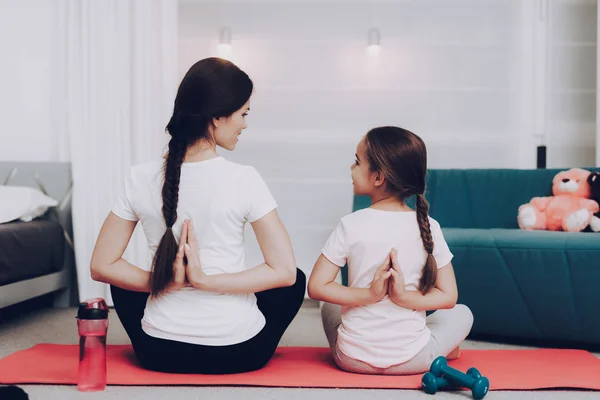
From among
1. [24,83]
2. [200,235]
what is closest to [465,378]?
[200,235]

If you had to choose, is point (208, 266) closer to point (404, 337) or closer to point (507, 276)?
point (404, 337)

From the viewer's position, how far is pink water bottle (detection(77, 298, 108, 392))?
1.71 m

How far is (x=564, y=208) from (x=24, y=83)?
2721mm

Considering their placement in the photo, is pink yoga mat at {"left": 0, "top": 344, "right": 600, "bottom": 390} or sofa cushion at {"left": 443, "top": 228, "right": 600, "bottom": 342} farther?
Answer: sofa cushion at {"left": 443, "top": 228, "right": 600, "bottom": 342}

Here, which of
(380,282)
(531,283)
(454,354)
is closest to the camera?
(380,282)

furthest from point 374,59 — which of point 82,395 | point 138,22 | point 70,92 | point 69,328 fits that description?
point 82,395

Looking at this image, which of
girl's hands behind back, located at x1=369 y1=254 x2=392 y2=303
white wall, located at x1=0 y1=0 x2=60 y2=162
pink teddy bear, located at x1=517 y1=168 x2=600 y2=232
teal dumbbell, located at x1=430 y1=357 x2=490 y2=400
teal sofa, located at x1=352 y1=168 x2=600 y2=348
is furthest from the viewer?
white wall, located at x1=0 y1=0 x2=60 y2=162

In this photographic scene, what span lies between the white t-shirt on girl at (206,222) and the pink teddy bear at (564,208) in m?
1.51

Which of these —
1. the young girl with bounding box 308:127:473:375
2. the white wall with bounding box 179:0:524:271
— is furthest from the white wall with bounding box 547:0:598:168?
the young girl with bounding box 308:127:473:375

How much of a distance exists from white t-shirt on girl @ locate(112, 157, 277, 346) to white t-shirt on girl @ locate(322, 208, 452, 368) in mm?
253

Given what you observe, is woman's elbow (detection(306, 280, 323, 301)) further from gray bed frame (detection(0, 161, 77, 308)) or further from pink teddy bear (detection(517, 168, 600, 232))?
gray bed frame (detection(0, 161, 77, 308))

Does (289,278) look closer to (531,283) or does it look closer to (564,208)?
(531,283)

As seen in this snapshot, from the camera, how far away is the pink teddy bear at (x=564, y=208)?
2783 mm

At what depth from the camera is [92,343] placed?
Result: 1.72 meters
